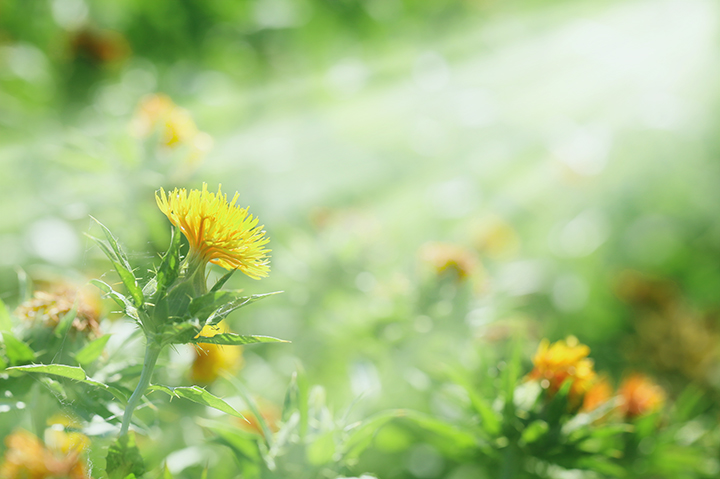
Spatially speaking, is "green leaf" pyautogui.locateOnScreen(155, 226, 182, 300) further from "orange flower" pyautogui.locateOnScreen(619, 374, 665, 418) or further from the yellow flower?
"orange flower" pyautogui.locateOnScreen(619, 374, 665, 418)

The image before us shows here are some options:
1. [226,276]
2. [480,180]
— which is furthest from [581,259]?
[226,276]

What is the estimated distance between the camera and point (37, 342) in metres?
0.32

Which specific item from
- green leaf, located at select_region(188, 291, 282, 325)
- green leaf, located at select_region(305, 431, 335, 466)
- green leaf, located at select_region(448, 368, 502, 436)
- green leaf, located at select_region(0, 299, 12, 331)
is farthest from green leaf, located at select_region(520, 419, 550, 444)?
green leaf, located at select_region(0, 299, 12, 331)

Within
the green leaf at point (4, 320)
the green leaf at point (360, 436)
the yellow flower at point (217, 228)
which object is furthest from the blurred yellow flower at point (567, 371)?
the green leaf at point (4, 320)

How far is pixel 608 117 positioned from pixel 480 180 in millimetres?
609

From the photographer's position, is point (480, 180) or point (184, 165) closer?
point (184, 165)

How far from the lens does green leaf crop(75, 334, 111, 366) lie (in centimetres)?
29

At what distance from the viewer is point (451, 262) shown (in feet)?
1.97

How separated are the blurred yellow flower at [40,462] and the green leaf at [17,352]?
2.3 inches

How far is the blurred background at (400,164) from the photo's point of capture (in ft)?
1.98

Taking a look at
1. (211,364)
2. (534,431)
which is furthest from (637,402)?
(211,364)

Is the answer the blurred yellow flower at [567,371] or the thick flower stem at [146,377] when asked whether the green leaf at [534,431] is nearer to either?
the blurred yellow flower at [567,371]

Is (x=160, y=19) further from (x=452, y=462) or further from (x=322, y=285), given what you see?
(x=452, y=462)

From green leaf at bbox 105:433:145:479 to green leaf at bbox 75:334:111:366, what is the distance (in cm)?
6
